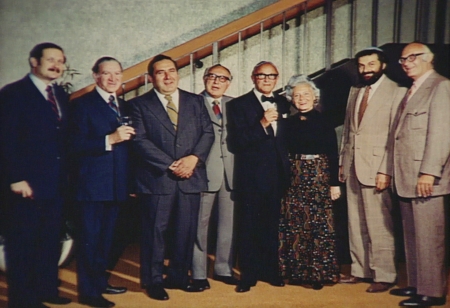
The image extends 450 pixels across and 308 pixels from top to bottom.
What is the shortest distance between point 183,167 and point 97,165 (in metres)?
0.49

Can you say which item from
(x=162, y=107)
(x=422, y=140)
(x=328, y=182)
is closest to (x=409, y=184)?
(x=422, y=140)

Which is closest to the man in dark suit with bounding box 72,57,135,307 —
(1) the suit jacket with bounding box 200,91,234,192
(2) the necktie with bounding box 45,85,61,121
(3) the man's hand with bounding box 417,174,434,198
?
(2) the necktie with bounding box 45,85,61,121

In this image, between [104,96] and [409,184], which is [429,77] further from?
[104,96]

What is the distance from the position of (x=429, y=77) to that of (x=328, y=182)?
85 centimetres

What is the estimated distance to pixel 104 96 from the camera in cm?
275

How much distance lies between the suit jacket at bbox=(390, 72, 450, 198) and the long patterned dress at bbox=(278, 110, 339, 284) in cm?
39

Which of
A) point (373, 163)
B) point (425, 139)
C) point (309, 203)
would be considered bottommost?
point (309, 203)

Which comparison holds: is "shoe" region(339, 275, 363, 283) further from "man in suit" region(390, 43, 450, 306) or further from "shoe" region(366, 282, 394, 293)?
"man in suit" region(390, 43, 450, 306)

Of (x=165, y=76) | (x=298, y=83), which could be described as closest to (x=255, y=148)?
(x=298, y=83)

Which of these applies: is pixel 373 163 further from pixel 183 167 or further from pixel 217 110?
pixel 183 167

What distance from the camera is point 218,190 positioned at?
3.04m

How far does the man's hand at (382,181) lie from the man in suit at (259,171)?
0.56m

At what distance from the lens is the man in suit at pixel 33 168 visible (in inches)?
100

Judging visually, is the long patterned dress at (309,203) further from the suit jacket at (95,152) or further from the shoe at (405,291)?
the suit jacket at (95,152)
